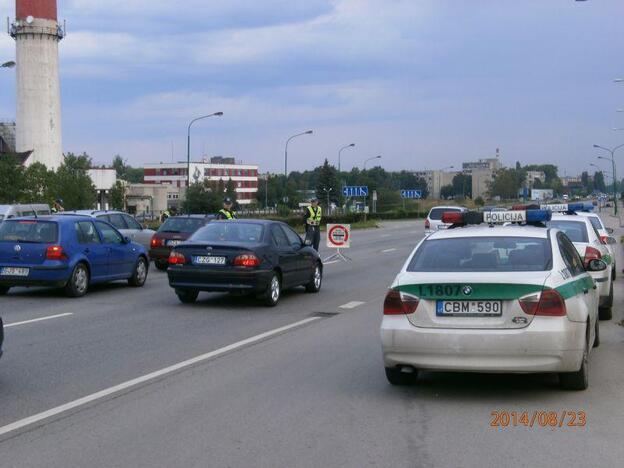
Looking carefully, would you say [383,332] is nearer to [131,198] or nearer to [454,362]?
[454,362]

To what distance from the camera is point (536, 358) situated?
268 inches

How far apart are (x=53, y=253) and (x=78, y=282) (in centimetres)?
80

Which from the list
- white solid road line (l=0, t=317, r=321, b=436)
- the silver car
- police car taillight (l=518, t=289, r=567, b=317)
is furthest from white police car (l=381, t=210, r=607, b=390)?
the silver car

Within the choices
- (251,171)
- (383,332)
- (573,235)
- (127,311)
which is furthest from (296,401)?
(251,171)

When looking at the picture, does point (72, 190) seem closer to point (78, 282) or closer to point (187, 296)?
point (78, 282)

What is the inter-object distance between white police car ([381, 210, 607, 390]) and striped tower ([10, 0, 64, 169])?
72601mm

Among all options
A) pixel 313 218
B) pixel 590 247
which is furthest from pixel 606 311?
Result: pixel 313 218

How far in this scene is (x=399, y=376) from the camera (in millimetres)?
7570

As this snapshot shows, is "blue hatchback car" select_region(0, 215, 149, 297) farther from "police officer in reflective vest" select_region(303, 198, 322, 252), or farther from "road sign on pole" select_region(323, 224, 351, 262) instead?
"road sign on pole" select_region(323, 224, 351, 262)

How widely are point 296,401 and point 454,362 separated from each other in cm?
140

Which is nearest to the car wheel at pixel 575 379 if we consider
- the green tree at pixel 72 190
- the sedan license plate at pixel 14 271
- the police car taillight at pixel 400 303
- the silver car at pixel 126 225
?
the police car taillight at pixel 400 303

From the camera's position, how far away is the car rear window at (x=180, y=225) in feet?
71.2

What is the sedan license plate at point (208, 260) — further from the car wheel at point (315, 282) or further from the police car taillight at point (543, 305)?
the police car taillight at point (543, 305)
